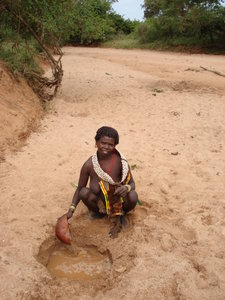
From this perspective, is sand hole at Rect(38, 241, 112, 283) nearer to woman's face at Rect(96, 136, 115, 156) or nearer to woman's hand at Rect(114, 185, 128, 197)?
woman's hand at Rect(114, 185, 128, 197)

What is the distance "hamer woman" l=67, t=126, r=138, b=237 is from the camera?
10.00ft

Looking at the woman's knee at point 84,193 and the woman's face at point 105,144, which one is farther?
the woman's knee at point 84,193

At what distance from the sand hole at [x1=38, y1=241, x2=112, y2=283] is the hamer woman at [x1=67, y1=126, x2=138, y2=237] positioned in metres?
0.28

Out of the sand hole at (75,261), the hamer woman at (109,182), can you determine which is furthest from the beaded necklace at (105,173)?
the sand hole at (75,261)

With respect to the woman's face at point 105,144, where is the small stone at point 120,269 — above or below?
below

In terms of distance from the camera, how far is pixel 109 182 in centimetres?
306

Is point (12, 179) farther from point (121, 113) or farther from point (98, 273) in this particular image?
point (121, 113)

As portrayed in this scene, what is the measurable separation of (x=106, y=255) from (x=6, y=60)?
5.95 metres

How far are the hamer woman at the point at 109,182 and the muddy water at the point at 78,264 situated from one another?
0.28 metres

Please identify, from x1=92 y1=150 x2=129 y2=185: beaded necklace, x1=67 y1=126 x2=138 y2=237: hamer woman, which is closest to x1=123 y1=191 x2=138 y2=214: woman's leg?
x1=67 y1=126 x2=138 y2=237: hamer woman

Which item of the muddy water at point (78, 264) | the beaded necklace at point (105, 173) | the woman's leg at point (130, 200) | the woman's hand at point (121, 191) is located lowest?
the muddy water at point (78, 264)

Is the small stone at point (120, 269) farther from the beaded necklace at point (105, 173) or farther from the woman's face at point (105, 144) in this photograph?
the woman's face at point (105, 144)

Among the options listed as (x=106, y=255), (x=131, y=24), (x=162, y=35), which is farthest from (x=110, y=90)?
(x=131, y=24)

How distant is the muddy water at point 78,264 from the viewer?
9.07 feet
